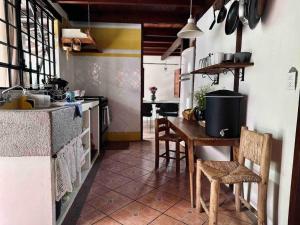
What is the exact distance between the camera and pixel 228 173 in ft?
5.77

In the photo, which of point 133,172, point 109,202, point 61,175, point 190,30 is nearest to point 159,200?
point 109,202

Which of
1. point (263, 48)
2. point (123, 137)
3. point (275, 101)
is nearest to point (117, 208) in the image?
point (275, 101)

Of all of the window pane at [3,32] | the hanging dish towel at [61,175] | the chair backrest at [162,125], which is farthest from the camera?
the chair backrest at [162,125]

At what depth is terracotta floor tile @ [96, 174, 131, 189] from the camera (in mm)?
2684

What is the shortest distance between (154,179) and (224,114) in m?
1.38

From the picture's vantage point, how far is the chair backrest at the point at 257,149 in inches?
65.4

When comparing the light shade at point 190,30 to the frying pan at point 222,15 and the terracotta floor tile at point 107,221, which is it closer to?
the frying pan at point 222,15

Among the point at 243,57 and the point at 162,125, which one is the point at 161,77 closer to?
the point at 162,125

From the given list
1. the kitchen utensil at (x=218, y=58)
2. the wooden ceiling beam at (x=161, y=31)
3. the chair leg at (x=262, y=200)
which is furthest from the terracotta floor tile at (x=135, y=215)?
the wooden ceiling beam at (x=161, y=31)

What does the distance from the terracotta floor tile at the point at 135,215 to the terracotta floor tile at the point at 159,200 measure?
0.26 feet

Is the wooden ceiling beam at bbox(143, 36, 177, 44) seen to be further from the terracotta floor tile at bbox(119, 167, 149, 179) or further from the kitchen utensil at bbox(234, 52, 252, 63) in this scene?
the kitchen utensil at bbox(234, 52, 252, 63)

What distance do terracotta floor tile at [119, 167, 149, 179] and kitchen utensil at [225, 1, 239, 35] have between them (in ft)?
7.12

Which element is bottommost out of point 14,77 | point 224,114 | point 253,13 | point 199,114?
point 199,114

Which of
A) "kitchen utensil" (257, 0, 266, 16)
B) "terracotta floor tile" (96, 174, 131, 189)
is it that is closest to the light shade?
"kitchen utensil" (257, 0, 266, 16)
